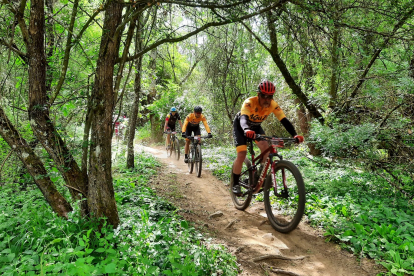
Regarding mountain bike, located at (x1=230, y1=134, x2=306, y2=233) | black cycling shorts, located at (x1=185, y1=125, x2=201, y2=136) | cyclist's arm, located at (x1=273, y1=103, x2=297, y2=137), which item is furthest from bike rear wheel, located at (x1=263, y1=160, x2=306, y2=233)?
black cycling shorts, located at (x1=185, y1=125, x2=201, y2=136)

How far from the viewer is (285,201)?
495cm

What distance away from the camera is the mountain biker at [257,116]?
4379 mm

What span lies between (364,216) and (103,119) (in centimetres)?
437

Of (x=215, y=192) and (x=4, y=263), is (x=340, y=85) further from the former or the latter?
(x=4, y=263)

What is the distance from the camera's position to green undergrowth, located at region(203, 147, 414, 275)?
3094 millimetres

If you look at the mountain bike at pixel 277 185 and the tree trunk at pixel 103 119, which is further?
the mountain bike at pixel 277 185

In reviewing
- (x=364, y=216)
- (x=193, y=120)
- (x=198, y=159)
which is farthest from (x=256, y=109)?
(x=193, y=120)

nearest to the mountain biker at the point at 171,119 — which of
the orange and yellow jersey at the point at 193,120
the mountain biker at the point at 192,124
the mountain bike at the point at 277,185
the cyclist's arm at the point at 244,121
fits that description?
the mountain biker at the point at 192,124

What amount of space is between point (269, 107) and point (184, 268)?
348cm

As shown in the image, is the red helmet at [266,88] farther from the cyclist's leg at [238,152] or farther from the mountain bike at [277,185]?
the cyclist's leg at [238,152]

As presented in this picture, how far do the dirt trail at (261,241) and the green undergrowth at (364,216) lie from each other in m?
0.20

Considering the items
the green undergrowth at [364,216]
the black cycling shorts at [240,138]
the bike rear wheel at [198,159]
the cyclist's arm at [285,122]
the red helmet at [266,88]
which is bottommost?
the green undergrowth at [364,216]

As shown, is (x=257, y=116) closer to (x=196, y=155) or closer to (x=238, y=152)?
(x=238, y=152)

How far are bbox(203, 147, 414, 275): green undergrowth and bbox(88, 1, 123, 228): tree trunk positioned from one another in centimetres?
355
